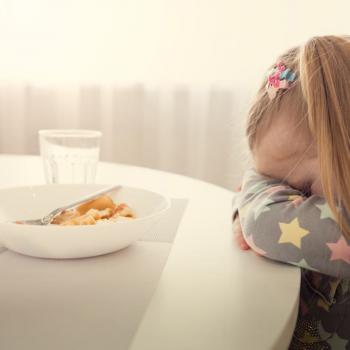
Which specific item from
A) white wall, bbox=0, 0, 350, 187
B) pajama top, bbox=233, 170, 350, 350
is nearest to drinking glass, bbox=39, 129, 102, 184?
pajama top, bbox=233, 170, 350, 350

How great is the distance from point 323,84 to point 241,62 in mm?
1378

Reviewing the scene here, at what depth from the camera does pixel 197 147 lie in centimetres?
217

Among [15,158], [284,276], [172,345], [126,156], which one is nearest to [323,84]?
[284,276]

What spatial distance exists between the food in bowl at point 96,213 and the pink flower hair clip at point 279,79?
262 mm

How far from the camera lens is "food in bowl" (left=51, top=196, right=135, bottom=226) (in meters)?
0.67

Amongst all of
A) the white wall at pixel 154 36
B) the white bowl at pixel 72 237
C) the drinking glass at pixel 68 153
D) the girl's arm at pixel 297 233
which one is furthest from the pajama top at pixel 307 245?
the white wall at pixel 154 36

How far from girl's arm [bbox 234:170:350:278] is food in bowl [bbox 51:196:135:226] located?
0.15 meters

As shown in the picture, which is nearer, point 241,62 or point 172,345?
point 172,345

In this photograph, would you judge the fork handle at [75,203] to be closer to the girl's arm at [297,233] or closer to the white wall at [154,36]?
the girl's arm at [297,233]

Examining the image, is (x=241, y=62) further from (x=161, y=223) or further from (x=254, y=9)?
(x=161, y=223)

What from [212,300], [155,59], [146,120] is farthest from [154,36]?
[212,300]

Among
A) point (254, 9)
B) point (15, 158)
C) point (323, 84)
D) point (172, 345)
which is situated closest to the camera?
point (172, 345)

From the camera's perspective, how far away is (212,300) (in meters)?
0.51

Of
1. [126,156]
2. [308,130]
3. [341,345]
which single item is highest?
[308,130]
